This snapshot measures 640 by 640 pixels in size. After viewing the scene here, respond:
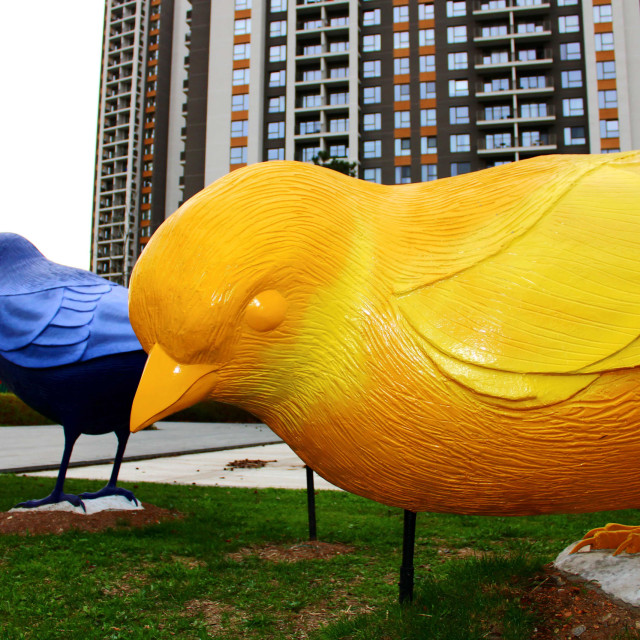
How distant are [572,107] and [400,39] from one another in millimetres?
12293

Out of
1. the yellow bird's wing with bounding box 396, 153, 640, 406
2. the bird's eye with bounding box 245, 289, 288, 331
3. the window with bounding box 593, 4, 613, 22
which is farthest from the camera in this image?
the window with bounding box 593, 4, 613, 22

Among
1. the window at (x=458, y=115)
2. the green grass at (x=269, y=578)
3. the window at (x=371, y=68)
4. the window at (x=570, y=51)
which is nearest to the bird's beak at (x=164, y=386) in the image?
the green grass at (x=269, y=578)

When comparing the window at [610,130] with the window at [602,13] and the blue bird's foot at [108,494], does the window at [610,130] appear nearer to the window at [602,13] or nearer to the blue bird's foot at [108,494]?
the window at [602,13]

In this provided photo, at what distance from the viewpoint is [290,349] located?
1777 millimetres

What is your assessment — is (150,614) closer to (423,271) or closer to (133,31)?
(423,271)

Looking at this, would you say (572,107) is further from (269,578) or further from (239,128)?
(269,578)

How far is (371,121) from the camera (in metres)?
41.3

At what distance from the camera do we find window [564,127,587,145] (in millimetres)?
38344

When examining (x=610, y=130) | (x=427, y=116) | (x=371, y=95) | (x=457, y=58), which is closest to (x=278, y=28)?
(x=371, y=95)

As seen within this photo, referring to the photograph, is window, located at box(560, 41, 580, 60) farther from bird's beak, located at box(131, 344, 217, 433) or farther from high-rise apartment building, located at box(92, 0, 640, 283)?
bird's beak, located at box(131, 344, 217, 433)

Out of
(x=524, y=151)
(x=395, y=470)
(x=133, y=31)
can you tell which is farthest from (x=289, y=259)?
(x=133, y=31)

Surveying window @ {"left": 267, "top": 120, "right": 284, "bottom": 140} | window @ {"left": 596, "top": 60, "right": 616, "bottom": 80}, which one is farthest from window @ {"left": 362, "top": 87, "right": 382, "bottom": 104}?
window @ {"left": 596, "top": 60, "right": 616, "bottom": 80}

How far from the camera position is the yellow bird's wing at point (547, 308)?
1.60 meters

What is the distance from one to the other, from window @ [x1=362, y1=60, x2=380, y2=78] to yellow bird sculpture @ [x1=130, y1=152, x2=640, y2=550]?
4323 cm
